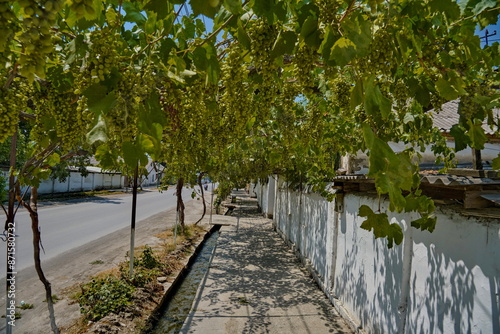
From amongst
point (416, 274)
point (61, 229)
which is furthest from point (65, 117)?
point (61, 229)

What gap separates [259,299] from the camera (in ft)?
21.4

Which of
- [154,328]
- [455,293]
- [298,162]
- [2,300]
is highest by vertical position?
[298,162]

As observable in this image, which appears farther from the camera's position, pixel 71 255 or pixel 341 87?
pixel 71 255

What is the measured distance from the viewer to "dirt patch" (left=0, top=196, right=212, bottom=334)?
4762 mm

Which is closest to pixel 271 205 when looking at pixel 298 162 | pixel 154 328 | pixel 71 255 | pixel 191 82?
pixel 298 162

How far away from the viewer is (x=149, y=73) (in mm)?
1679

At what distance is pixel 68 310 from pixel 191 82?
16.1ft

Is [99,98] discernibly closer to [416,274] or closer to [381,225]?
[381,225]

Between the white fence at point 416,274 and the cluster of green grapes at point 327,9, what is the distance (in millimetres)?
2075

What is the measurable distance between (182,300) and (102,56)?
6.02 meters

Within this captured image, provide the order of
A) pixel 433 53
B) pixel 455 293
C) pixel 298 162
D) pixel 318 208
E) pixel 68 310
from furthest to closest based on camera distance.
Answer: pixel 298 162, pixel 318 208, pixel 68 310, pixel 455 293, pixel 433 53

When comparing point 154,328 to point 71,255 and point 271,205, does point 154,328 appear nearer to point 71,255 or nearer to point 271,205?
point 71,255

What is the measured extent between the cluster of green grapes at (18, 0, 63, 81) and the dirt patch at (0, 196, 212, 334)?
14.7 ft

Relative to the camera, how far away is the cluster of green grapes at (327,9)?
5.16 feet
